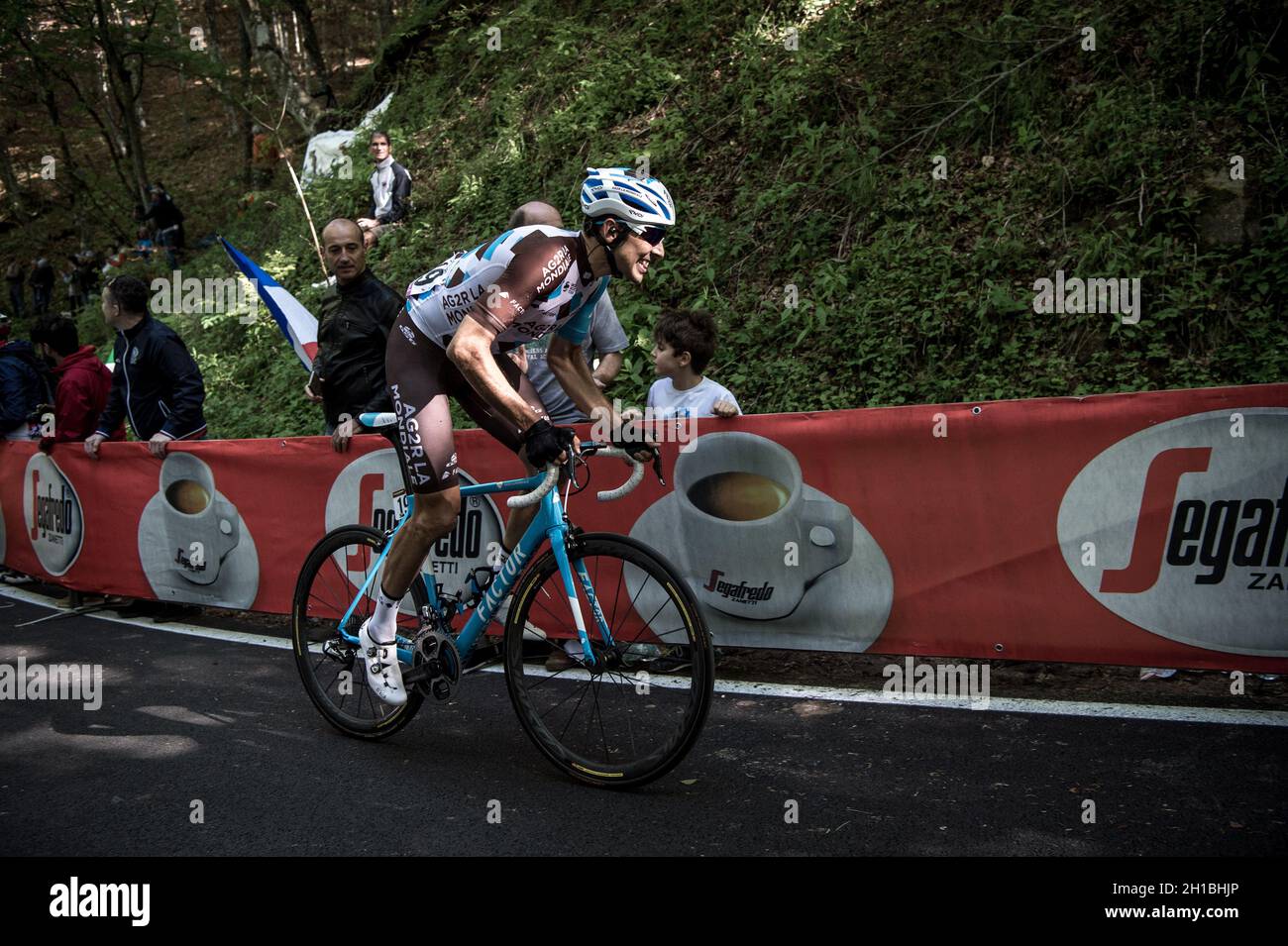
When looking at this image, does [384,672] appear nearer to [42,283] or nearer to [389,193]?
[389,193]

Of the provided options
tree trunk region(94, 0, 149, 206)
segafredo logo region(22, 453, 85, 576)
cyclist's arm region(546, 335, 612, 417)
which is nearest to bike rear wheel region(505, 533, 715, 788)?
cyclist's arm region(546, 335, 612, 417)

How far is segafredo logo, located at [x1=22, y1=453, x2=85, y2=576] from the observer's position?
323 inches

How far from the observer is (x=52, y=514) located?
8508 mm

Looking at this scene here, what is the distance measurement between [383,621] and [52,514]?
19.3 ft

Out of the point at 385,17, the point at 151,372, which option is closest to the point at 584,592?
the point at 151,372

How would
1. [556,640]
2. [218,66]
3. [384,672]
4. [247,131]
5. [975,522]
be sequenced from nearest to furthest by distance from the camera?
1. [556,640]
2. [384,672]
3. [975,522]
4. [218,66]
5. [247,131]

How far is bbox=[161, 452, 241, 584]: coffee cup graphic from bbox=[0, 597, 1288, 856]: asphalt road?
2.40m

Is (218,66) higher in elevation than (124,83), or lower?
lower

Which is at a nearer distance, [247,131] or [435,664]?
[435,664]

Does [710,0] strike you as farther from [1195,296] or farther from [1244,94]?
[1195,296]

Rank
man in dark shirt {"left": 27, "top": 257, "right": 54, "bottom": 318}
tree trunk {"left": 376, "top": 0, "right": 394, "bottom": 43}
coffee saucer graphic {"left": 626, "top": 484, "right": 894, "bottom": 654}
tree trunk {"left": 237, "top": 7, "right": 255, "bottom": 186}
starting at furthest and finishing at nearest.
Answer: man in dark shirt {"left": 27, "top": 257, "right": 54, "bottom": 318}
tree trunk {"left": 376, "top": 0, "right": 394, "bottom": 43}
tree trunk {"left": 237, "top": 7, "right": 255, "bottom": 186}
coffee saucer graphic {"left": 626, "top": 484, "right": 894, "bottom": 654}

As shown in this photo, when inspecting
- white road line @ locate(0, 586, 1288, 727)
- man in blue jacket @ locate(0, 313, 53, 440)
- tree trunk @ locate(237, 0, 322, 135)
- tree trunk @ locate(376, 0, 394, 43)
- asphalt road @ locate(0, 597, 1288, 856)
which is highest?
tree trunk @ locate(376, 0, 394, 43)

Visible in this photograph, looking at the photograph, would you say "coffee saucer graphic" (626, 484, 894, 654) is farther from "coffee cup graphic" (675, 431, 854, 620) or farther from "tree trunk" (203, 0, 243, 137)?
"tree trunk" (203, 0, 243, 137)

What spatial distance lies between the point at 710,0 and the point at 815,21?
6.21 feet
